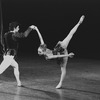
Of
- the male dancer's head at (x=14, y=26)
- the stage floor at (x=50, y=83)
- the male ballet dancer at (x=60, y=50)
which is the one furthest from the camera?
the male dancer's head at (x=14, y=26)

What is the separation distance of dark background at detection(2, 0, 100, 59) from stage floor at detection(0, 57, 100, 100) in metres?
5.76

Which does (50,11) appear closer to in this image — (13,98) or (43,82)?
(43,82)

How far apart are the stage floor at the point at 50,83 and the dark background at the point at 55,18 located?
5758 millimetres

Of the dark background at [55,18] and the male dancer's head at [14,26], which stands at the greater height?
the male dancer's head at [14,26]

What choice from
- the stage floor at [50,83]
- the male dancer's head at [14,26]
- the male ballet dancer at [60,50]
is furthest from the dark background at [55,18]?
the male dancer's head at [14,26]

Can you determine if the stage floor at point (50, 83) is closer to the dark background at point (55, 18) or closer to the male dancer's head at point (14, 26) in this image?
the male dancer's head at point (14, 26)

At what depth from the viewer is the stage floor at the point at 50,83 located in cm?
727

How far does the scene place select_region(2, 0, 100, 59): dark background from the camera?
1817 centimetres

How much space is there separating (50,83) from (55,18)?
10.4 meters

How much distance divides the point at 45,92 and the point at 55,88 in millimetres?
577

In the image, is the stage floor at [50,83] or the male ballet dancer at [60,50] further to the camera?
the male ballet dancer at [60,50]

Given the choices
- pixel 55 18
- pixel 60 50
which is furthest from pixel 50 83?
pixel 55 18

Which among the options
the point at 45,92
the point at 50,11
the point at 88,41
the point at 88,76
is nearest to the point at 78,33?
the point at 88,41

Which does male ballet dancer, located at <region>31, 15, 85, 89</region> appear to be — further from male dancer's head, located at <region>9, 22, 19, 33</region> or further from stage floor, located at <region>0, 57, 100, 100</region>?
male dancer's head, located at <region>9, 22, 19, 33</region>
